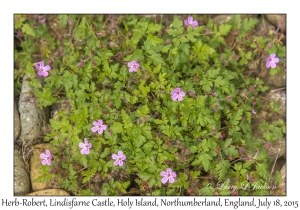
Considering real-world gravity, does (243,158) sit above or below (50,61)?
below

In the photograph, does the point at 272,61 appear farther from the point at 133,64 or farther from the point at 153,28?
the point at 133,64

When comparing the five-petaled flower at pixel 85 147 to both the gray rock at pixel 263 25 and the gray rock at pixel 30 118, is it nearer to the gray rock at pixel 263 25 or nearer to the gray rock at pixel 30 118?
the gray rock at pixel 30 118

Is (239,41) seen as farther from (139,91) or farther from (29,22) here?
(29,22)

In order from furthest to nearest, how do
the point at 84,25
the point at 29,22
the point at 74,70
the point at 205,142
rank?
the point at 29,22 < the point at 84,25 < the point at 74,70 < the point at 205,142

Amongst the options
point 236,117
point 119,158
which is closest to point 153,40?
point 236,117

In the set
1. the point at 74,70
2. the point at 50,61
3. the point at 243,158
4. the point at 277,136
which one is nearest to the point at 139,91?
the point at 74,70

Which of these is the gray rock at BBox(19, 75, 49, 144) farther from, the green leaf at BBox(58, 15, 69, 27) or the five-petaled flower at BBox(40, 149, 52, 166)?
the green leaf at BBox(58, 15, 69, 27)

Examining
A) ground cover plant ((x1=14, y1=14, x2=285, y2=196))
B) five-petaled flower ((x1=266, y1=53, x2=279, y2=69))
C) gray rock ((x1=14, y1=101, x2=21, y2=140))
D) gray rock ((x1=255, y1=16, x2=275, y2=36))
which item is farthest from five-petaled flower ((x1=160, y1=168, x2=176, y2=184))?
gray rock ((x1=255, y1=16, x2=275, y2=36))
